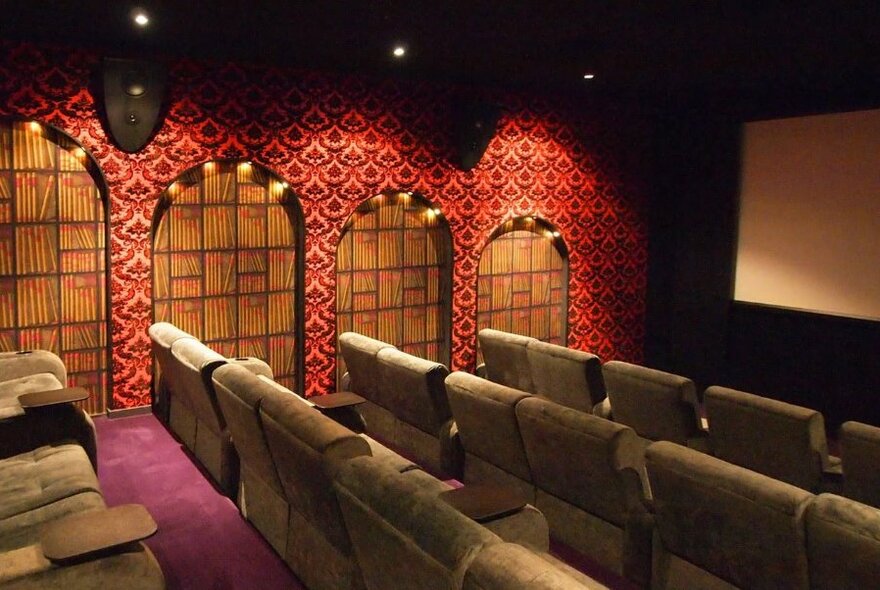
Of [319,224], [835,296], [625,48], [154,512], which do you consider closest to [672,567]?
[154,512]

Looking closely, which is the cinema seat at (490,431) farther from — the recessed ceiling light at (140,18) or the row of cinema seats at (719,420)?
the recessed ceiling light at (140,18)

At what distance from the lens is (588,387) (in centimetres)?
461

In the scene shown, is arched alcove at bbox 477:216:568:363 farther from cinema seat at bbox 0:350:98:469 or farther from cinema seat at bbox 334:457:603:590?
cinema seat at bbox 334:457:603:590

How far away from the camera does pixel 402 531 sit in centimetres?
181

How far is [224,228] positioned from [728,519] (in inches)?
172

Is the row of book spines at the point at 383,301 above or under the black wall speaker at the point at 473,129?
under

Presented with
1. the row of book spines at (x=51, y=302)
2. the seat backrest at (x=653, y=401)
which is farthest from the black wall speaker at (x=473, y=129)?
the row of book spines at (x=51, y=302)

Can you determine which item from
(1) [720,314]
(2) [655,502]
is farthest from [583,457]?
(1) [720,314]

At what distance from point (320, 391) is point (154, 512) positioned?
8.36 ft

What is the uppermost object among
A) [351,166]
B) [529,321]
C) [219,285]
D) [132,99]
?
[132,99]

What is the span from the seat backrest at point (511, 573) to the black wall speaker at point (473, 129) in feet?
17.4

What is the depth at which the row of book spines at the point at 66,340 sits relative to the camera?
5066 millimetres

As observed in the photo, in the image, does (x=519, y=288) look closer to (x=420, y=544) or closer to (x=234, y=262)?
(x=234, y=262)

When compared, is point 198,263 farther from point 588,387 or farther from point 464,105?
point 588,387
